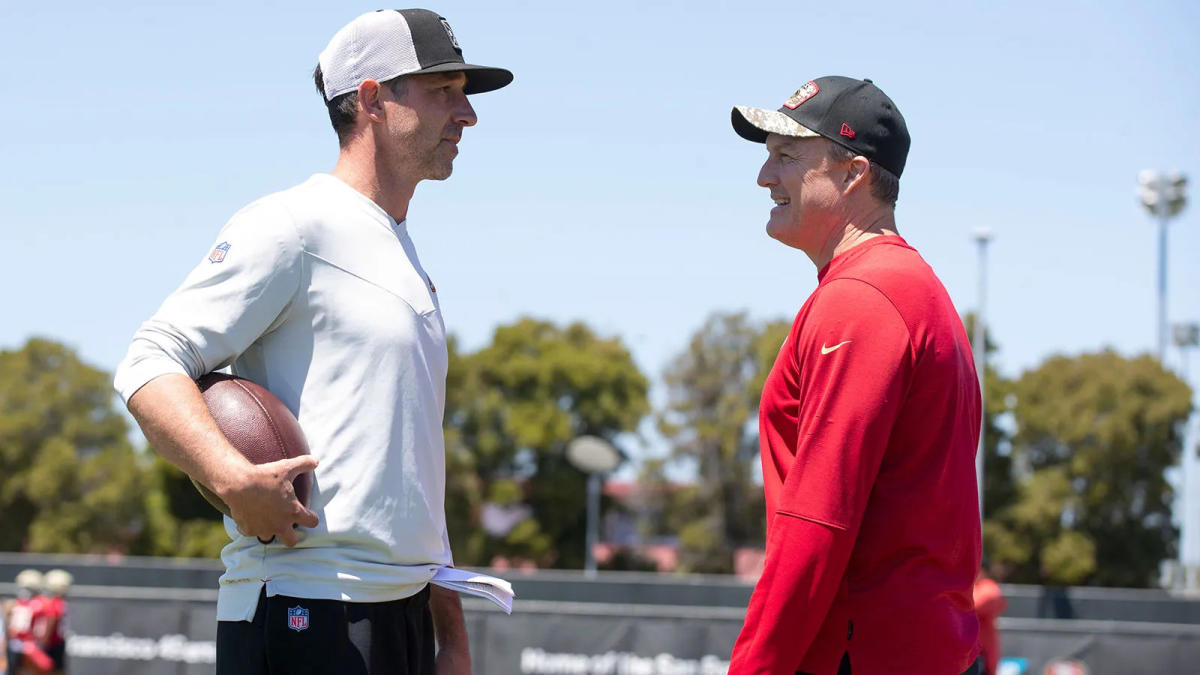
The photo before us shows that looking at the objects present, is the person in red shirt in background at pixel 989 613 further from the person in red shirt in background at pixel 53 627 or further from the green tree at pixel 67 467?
the green tree at pixel 67 467

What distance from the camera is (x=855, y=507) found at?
288cm

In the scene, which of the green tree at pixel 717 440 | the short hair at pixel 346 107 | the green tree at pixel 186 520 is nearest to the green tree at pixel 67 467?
the green tree at pixel 186 520

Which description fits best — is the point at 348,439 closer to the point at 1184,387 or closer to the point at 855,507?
the point at 855,507

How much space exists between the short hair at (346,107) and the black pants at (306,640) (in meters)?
1.15

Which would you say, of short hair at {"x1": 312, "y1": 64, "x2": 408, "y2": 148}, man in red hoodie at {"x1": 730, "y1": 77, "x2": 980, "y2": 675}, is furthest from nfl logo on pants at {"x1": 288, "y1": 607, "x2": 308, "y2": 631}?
short hair at {"x1": 312, "y1": 64, "x2": 408, "y2": 148}

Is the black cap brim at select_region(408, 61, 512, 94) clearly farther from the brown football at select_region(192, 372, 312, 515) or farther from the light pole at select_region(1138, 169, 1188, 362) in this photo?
the light pole at select_region(1138, 169, 1188, 362)

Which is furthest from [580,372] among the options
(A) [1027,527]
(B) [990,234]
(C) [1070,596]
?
(C) [1070,596]

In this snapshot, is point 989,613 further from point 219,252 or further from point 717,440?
point 717,440

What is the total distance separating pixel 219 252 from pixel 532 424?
183ft

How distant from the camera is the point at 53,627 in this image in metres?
14.0

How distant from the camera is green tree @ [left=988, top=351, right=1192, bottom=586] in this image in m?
47.0

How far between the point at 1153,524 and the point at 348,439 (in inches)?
1962

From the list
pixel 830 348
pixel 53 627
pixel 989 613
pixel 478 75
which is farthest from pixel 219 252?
pixel 53 627

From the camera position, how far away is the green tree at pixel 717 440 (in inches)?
2328
